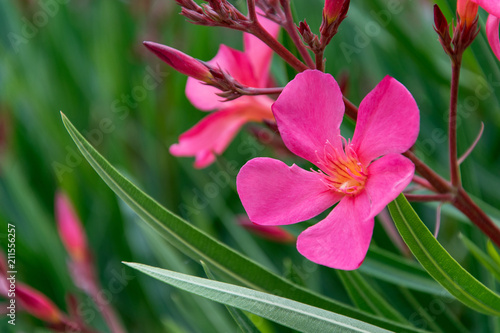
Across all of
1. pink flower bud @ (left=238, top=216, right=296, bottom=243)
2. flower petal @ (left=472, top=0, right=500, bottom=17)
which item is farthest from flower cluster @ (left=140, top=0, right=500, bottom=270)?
pink flower bud @ (left=238, top=216, right=296, bottom=243)

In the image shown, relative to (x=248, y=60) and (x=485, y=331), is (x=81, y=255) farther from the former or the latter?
(x=485, y=331)

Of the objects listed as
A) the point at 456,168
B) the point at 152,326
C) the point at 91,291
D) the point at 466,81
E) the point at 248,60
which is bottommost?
the point at 152,326

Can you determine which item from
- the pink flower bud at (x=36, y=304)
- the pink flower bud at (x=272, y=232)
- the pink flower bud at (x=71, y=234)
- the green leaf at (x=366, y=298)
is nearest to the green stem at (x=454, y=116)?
the green leaf at (x=366, y=298)

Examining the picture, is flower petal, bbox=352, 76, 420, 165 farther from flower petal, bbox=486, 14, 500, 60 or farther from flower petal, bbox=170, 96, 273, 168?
flower petal, bbox=170, 96, 273, 168

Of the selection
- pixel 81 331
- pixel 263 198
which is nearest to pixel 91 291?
pixel 81 331

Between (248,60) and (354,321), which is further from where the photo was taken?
(248,60)

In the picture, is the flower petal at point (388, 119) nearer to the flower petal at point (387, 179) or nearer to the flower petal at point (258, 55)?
the flower petal at point (387, 179)
